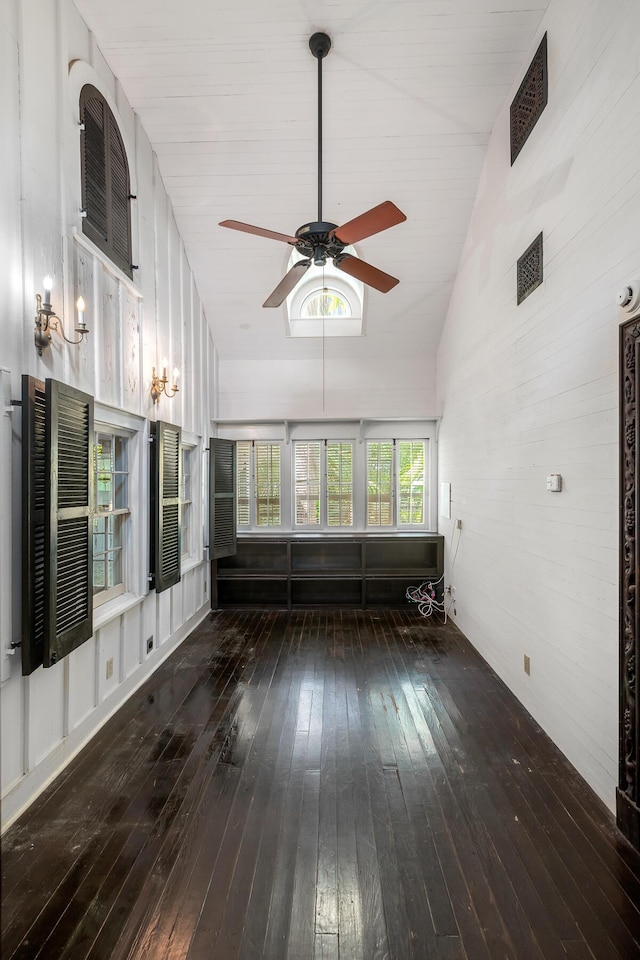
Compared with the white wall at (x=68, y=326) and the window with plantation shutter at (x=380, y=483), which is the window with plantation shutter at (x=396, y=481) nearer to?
the window with plantation shutter at (x=380, y=483)

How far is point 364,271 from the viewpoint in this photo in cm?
320

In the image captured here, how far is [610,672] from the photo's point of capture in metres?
2.17

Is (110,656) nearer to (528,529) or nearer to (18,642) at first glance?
(18,642)

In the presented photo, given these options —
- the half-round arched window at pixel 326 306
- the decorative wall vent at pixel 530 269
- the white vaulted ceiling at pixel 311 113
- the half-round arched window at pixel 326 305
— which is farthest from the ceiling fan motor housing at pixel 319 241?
the half-round arched window at pixel 326 305

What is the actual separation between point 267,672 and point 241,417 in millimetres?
3266

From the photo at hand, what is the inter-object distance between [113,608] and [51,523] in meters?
1.06

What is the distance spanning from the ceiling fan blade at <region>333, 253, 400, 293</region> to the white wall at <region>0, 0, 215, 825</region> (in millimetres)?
1550

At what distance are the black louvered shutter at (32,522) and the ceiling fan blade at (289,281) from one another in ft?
5.78

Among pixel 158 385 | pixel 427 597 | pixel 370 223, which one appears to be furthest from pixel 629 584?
pixel 427 597

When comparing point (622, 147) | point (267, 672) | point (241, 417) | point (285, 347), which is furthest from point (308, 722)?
point (285, 347)

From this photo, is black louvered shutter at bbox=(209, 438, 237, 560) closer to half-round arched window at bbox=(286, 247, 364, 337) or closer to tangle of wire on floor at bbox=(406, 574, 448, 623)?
half-round arched window at bbox=(286, 247, 364, 337)

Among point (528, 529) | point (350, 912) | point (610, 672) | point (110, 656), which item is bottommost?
point (350, 912)

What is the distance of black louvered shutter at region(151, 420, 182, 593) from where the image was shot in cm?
370

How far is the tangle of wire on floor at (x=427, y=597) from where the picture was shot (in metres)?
5.45
